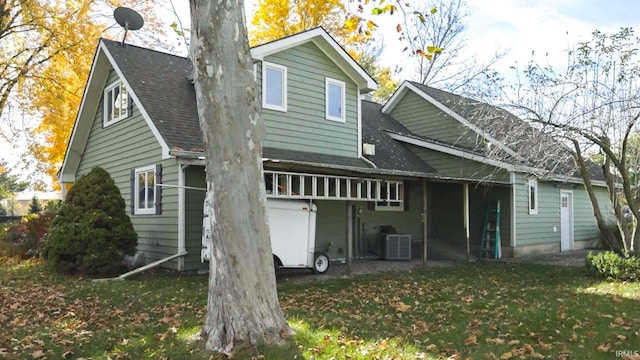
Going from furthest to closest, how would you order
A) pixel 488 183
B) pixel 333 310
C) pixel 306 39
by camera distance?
pixel 488 183, pixel 306 39, pixel 333 310

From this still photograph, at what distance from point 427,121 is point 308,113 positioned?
595 cm

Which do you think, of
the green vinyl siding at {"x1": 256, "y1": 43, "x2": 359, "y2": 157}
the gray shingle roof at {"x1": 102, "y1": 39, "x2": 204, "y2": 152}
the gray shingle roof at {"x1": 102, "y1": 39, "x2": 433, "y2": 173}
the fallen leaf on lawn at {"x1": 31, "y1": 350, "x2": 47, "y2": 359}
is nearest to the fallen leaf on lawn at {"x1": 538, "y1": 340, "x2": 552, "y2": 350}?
the fallen leaf on lawn at {"x1": 31, "y1": 350, "x2": 47, "y2": 359}

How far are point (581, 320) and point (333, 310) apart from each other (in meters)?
3.20

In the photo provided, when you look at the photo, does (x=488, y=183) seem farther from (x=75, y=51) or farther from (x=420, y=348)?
(x=75, y=51)

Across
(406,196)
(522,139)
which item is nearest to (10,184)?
(406,196)

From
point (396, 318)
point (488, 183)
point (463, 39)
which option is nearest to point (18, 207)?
point (463, 39)

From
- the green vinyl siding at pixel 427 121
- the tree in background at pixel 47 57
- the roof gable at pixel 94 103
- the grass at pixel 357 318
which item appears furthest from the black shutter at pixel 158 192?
the tree in background at pixel 47 57

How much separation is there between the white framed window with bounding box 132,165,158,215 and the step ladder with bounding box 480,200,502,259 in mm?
9614

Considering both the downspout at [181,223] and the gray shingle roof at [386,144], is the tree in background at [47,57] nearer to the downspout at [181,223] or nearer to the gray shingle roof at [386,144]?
the gray shingle roof at [386,144]

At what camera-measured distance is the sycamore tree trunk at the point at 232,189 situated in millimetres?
4906

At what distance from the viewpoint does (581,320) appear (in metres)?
6.25

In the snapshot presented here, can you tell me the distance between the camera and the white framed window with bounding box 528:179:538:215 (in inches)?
613

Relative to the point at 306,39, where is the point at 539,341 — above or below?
below

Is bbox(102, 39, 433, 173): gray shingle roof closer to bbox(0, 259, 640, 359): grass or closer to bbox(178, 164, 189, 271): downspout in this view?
bbox(178, 164, 189, 271): downspout
